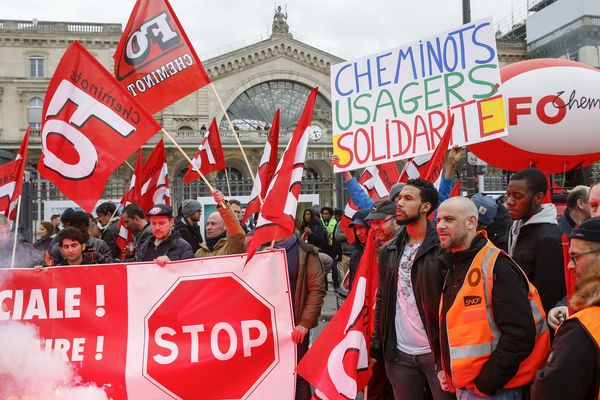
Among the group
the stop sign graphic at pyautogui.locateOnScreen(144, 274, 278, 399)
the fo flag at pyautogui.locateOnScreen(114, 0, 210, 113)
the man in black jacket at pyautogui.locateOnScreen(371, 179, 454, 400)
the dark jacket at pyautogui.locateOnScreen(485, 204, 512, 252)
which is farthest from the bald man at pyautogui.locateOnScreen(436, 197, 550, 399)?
the fo flag at pyautogui.locateOnScreen(114, 0, 210, 113)

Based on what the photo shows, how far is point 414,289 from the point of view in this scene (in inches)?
145

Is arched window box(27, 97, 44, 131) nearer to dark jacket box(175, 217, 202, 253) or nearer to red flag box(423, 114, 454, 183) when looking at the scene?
dark jacket box(175, 217, 202, 253)

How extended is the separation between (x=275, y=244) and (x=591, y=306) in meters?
2.87

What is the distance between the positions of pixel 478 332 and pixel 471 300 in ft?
0.50

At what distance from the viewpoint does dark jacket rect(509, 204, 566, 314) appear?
3566mm

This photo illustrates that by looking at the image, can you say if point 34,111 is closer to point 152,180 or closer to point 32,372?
point 152,180

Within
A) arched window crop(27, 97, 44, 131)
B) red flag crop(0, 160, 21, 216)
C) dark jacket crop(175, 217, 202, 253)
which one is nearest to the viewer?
red flag crop(0, 160, 21, 216)

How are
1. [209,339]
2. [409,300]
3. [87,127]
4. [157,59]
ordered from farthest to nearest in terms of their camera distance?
[157,59]
[87,127]
[209,339]
[409,300]

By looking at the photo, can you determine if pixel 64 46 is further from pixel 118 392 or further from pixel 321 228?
pixel 118 392

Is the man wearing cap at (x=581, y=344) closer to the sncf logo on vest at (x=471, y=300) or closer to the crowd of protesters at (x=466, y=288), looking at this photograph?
the crowd of protesters at (x=466, y=288)

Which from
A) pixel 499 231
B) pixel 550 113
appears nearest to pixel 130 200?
pixel 499 231

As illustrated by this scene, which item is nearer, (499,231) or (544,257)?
(544,257)

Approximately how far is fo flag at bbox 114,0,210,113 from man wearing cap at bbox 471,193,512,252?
2.61 metres

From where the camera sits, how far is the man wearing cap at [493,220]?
4.44 metres
